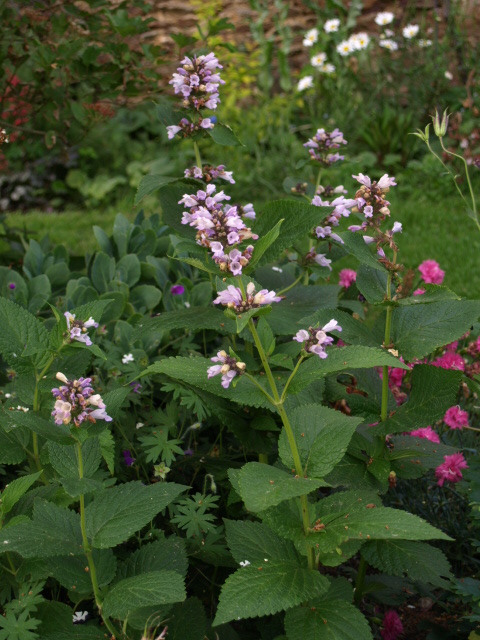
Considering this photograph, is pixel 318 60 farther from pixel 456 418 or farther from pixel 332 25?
pixel 456 418

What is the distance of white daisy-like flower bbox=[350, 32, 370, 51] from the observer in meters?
6.50

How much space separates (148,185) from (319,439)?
2.78ft

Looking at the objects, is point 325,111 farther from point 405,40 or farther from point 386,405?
point 386,405


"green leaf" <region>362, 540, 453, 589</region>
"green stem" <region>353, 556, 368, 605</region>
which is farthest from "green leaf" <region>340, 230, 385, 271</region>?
"green stem" <region>353, 556, 368, 605</region>

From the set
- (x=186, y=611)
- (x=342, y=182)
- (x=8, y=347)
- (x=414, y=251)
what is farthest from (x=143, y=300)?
(x=342, y=182)

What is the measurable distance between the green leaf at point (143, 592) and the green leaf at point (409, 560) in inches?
18.9

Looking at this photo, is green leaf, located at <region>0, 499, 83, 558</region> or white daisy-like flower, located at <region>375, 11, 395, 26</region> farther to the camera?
white daisy-like flower, located at <region>375, 11, 395, 26</region>

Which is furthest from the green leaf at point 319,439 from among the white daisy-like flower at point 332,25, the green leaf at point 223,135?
the white daisy-like flower at point 332,25

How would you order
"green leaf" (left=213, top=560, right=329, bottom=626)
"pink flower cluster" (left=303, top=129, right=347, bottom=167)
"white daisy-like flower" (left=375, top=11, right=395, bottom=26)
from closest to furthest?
"green leaf" (left=213, top=560, right=329, bottom=626) < "pink flower cluster" (left=303, top=129, right=347, bottom=167) < "white daisy-like flower" (left=375, top=11, right=395, bottom=26)

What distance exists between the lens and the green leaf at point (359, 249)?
1629mm

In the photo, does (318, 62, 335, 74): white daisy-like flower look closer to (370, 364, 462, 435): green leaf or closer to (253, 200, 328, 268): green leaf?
(253, 200, 328, 268): green leaf

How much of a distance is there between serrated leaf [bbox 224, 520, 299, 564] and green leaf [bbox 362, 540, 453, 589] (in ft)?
0.73

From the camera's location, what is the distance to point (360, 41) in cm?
656

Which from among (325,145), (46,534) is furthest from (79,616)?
(325,145)
